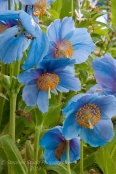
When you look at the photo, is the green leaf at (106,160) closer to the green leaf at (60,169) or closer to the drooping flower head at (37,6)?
the green leaf at (60,169)

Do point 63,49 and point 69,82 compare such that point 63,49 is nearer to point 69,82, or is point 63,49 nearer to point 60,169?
point 69,82

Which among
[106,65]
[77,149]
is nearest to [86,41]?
[106,65]

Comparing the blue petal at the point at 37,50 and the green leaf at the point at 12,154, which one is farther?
the green leaf at the point at 12,154

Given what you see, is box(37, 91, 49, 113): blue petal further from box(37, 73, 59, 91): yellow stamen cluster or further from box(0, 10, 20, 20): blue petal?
box(0, 10, 20, 20): blue petal

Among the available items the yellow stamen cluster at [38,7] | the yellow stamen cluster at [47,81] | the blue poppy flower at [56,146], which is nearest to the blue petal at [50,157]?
the blue poppy flower at [56,146]

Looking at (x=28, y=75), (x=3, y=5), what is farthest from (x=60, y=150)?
(x=3, y=5)

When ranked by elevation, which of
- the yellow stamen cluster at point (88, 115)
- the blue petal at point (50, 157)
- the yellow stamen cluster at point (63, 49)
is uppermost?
the yellow stamen cluster at point (63, 49)

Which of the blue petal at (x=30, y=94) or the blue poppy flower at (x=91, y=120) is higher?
the blue petal at (x=30, y=94)
